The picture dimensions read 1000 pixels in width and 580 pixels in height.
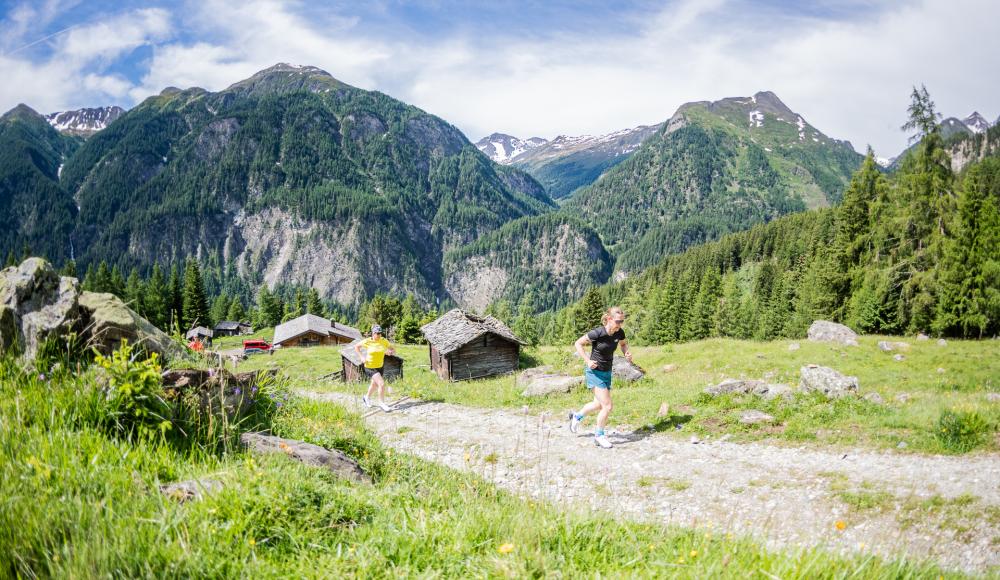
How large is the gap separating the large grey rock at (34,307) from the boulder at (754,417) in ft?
42.1

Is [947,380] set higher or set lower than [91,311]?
lower

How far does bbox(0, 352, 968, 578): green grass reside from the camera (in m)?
2.83

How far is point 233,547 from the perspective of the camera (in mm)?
3211

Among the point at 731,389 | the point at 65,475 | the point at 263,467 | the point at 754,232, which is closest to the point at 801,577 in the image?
the point at 263,467

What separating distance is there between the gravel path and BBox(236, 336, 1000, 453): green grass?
2.90ft

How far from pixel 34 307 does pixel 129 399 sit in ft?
9.87

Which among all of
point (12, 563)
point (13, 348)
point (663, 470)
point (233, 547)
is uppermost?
point (13, 348)

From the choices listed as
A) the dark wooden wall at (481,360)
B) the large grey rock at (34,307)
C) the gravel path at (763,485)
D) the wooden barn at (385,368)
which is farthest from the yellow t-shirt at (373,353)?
the wooden barn at (385,368)

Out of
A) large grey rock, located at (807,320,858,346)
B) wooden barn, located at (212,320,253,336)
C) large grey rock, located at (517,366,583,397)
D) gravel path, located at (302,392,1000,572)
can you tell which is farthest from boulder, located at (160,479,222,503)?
wooden barn, located at (212,320,253,336)

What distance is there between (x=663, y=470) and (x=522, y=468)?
8.73 ft

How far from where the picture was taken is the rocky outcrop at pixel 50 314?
5699 millimetres

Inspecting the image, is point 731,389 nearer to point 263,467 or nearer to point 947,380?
point 947,380

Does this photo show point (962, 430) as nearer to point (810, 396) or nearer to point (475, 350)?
point (810, 396)

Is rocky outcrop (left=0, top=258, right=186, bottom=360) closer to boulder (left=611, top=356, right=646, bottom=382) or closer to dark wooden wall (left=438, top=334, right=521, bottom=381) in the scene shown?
boulder (left=611, top=356, right=646, bottom=382)
